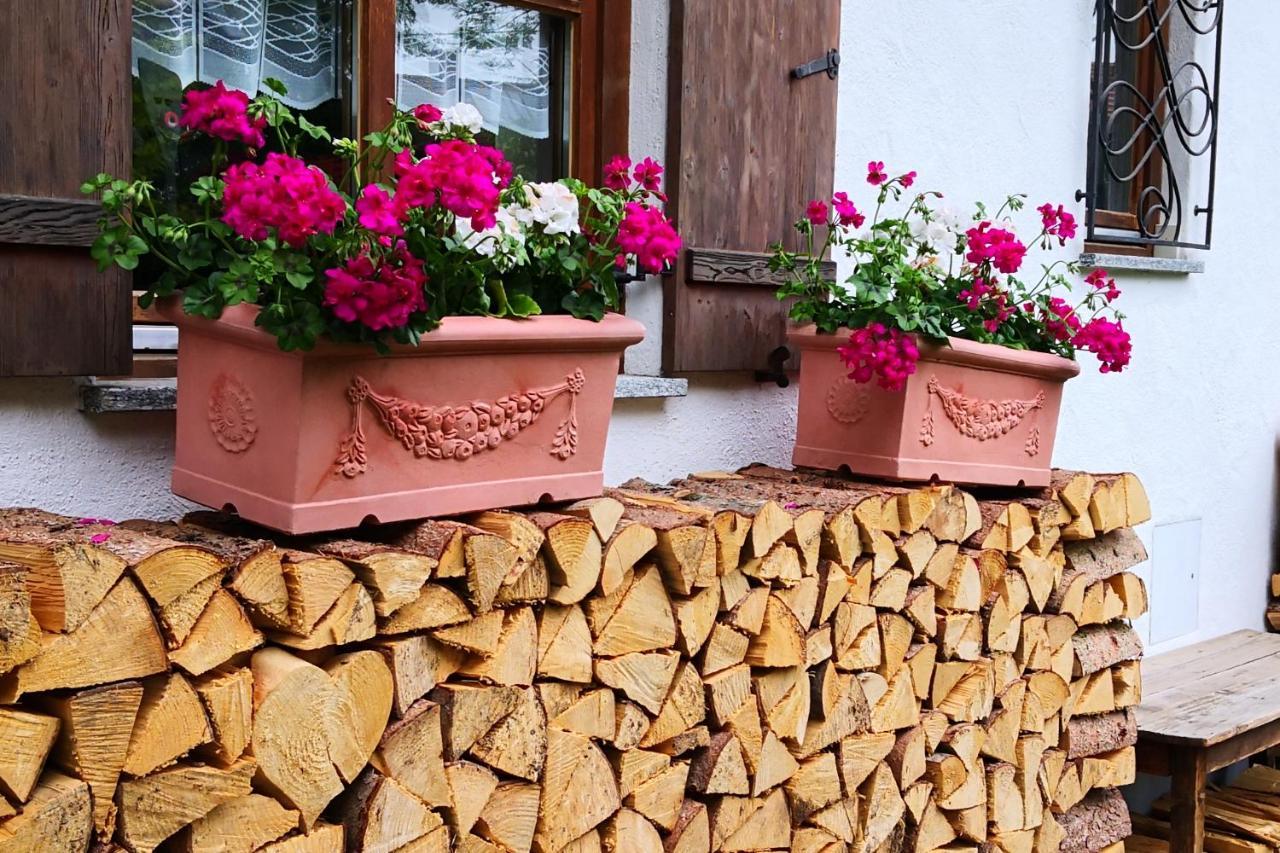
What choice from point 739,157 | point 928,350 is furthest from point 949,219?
point 739,157

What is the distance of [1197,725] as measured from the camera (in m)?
3.47

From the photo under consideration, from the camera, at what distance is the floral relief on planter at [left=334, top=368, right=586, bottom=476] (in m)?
1.88

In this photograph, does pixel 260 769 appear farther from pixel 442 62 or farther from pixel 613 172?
pixel 442 62

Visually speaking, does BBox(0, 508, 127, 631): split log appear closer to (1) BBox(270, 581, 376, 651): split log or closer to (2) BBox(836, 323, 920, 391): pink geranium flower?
(1) BBox(270, 581, 376, 651): split log

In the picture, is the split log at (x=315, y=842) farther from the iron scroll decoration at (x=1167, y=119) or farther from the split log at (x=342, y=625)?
the iron scroll decoration at (x=1167, y=119)

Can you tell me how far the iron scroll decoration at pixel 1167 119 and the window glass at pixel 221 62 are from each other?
254 centimetres

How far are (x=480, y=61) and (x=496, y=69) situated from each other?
40 millimetres

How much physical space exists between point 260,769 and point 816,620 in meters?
1.14

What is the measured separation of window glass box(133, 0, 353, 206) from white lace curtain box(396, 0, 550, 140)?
17 centimetres

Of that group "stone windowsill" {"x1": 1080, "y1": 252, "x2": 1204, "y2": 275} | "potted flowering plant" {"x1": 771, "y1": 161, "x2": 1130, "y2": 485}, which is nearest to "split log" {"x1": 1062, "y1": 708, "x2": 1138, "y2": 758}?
"potted flowering plant" {"x1": 771, "y1": 161, "x2": 1130, "y2": 485}

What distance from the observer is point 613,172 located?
87.9 inches

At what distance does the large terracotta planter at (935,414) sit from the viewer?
8.99ft

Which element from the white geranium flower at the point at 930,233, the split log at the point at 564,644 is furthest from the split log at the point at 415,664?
the white geranium flower at the point at 930,233

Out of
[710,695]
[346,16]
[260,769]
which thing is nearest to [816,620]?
[710,695]
